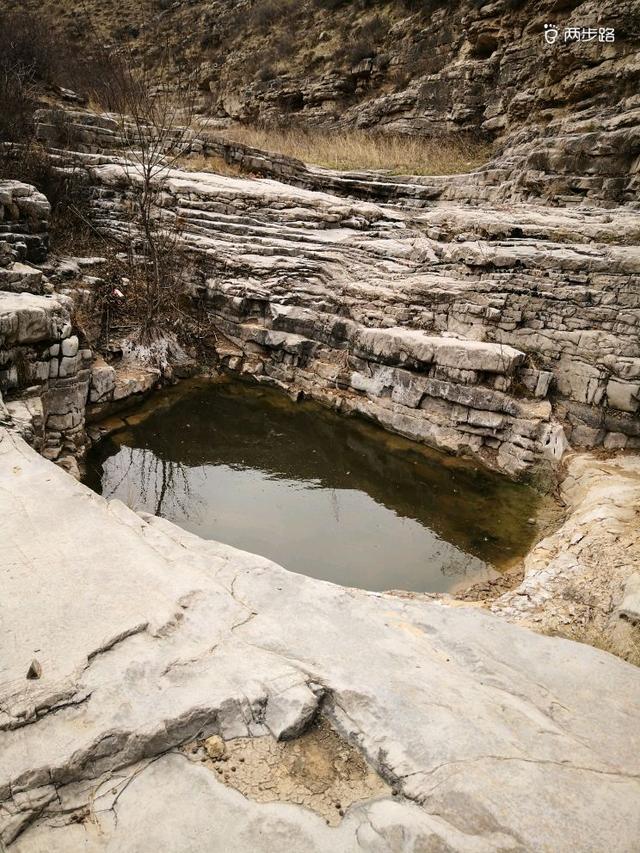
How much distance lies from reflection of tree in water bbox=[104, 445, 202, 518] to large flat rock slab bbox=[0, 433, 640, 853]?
9.35ft

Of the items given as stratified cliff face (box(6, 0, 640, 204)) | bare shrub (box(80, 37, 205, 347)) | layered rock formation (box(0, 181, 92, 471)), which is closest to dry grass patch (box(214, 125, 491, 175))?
stratified cliff face (box(6, 0, 640, 204))

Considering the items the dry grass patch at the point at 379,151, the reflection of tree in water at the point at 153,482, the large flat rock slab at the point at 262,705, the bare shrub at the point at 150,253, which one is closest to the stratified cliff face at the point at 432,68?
the dry grass patch at the point at 379,151

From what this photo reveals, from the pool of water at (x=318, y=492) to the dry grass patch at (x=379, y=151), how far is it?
9135 millimetres

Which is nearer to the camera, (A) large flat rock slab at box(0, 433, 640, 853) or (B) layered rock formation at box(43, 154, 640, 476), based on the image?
(A) large flat rock slab at box(0, 433, 640, 853)

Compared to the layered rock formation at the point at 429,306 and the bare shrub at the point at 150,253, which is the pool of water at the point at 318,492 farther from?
the bare shrub at the point at 150,253

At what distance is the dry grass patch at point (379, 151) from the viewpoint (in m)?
15.3

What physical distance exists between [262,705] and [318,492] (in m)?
4.97

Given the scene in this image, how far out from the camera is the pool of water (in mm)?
6418

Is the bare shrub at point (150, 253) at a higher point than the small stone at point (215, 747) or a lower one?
higher

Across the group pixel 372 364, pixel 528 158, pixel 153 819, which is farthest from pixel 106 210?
pixel 153 819

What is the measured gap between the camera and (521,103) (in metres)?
14.5

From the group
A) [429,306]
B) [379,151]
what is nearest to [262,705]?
[429,306]

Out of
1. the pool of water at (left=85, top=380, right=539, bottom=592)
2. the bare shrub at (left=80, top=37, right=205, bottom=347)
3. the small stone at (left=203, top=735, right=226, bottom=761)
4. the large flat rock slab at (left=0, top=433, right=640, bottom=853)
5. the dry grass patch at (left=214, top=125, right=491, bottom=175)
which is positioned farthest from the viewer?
the dry grass patch at (left=214, top=125, right=491, bottom=175)

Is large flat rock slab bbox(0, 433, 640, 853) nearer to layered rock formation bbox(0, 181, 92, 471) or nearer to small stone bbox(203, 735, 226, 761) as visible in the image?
small stone bbox(203, 735, 226, 761)
